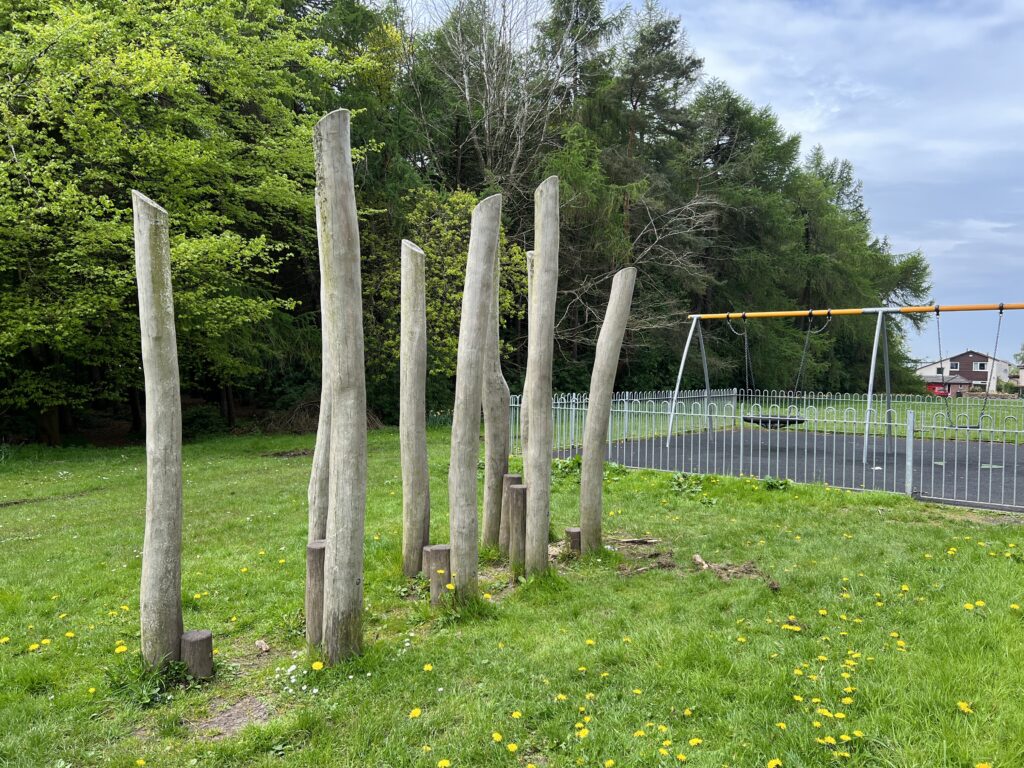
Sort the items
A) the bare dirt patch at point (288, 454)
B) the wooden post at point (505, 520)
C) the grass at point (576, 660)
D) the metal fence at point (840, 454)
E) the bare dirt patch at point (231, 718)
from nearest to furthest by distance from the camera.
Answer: the grass at point (576, 660) → the bare dirt patch at point (231, 718) → the wooden post at point (505, 520) → the metal fence at point (840, 454) → the bare dirt patch at point (288, 454)

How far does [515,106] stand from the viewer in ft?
74.5

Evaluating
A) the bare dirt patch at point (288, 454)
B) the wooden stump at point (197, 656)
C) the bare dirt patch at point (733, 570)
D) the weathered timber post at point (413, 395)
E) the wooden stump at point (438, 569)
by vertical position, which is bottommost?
the bare dirt patch at point (288, 454)

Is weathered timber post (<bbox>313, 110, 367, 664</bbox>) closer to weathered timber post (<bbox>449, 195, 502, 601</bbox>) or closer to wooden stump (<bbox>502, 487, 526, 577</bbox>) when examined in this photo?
weathered timber post (<bbox>449, 195, 502, 601</bbox>)

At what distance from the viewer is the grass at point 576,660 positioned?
2.88m

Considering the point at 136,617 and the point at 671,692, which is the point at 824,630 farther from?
the point at 136,617

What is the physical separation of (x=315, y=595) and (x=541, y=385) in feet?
7.52

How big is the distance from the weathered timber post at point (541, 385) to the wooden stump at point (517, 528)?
14cm

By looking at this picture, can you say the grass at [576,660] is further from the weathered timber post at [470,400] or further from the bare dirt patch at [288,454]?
the bare dirt patch at [288,454]

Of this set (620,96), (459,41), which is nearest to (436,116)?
(459,41)

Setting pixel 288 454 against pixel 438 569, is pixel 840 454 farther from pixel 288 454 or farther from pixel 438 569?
pixel 288 454

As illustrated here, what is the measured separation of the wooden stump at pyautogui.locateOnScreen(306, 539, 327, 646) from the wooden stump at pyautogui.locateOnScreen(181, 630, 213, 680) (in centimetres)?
54

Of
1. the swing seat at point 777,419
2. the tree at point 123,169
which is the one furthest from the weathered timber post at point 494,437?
the tree at point 123,169

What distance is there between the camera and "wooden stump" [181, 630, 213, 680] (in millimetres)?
3564

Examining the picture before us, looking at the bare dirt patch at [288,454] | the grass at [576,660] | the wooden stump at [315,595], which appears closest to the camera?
the grass at [576,660]
